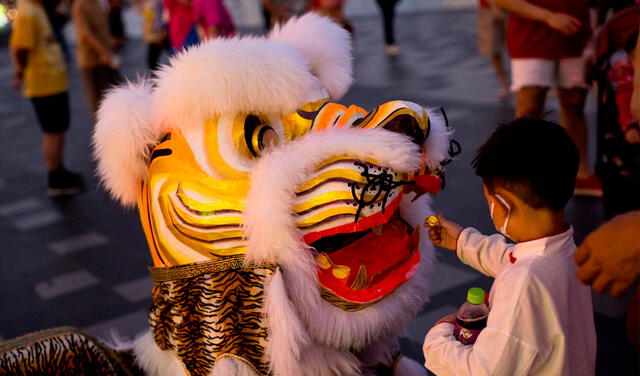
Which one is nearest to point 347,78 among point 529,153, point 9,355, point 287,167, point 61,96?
point 287,167

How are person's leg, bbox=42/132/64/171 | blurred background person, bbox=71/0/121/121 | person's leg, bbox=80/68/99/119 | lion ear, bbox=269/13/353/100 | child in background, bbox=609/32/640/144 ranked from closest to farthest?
lion ear, bbox=269/13/353/100
child in background, bbox=609/32/640/144
person's leg, bbox=42/132/64/171
blurred background person, bbox=71/0/121/121
person's leg, bbox=80/68/99/119

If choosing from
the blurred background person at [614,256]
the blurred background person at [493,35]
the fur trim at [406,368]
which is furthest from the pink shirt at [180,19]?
the blurred background person at [614,256]

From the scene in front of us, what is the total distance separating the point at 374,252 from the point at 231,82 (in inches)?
23.2

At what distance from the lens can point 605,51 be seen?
2961mm

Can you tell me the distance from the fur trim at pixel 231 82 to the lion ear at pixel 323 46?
16 centimetres

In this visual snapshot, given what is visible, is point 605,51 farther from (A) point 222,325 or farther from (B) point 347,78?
(A) point 222,325

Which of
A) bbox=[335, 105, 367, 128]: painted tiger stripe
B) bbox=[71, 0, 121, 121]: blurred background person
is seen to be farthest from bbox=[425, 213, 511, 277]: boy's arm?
bbox=[71, 0, 121, 121]: blurred background person

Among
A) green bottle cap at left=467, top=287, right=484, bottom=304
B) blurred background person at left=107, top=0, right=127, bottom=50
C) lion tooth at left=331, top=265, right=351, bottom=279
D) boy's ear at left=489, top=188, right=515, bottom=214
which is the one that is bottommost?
blurred background person at left=107, top=0, right=127, bottom=50

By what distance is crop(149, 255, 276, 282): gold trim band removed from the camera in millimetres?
1807

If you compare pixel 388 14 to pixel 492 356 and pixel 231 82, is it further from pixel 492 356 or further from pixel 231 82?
pixel 492 356

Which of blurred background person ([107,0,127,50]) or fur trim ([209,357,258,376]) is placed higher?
fur trim ([209,357,258,376])

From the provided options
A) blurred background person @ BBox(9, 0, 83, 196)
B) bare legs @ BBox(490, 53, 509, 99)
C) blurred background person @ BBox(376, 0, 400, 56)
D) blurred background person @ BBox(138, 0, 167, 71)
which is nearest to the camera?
blurred background person @ BBox(9, 0, 83, 196)

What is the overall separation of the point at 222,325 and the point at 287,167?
470 millimetres

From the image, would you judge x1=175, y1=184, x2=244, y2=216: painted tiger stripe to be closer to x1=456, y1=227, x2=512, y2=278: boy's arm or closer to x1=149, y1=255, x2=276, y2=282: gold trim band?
x1=149, y1=255, x2=276, y2=282: gold trim band
